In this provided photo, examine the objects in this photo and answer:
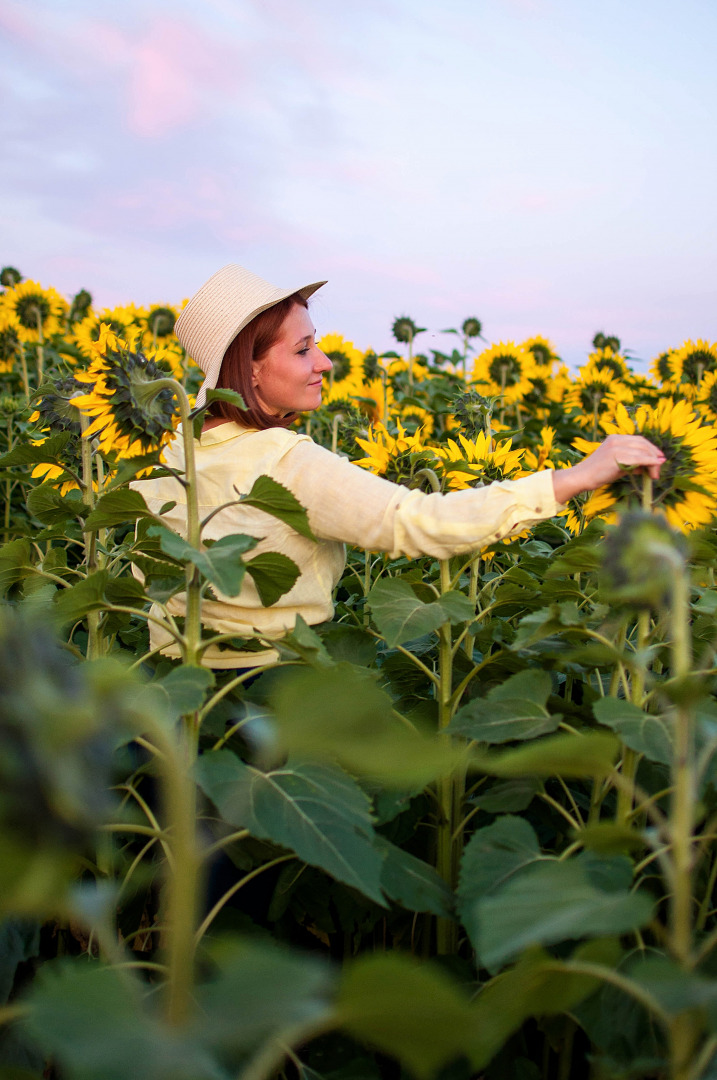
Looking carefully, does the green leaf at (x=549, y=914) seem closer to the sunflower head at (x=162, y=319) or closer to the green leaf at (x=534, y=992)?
the green leaf at (x=534, y=992)

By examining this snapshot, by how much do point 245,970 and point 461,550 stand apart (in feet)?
3.60

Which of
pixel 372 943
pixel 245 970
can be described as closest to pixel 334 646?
pixel 372 943

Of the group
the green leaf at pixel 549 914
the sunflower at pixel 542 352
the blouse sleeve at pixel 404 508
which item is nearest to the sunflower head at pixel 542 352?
the sunflower at pixel 542 352

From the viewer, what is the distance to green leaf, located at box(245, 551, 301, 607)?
1.45 m

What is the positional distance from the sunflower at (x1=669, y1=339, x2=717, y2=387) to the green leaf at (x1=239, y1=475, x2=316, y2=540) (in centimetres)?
391

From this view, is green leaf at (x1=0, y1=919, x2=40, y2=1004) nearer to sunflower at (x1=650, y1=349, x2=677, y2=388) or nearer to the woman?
the woman

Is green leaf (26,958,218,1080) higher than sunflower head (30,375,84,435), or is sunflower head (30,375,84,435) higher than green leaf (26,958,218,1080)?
sunflower head (30,375,84,435)

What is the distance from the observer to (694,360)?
16.6ft

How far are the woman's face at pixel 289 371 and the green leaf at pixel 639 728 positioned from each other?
128 cm

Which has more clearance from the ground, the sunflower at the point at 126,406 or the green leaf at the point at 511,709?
the sunflower at the point at 126,406

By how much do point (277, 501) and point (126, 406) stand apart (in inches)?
11.8

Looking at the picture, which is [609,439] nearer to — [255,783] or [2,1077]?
[255,783]

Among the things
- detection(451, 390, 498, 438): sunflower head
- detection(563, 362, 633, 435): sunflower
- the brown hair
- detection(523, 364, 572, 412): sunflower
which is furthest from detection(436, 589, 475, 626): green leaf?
detection(523, 364, 572, 412): sunflower

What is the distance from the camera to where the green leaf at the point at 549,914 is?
761 mm
